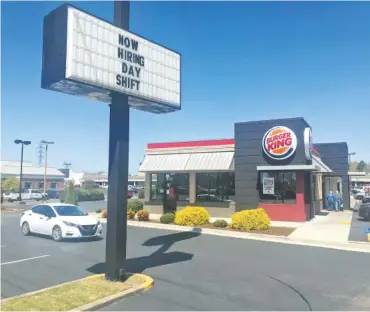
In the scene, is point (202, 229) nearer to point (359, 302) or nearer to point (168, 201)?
point (168, 201)

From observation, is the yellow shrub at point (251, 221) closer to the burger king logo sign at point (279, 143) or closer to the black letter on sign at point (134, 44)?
the burger king logo sign at point (279, 143)

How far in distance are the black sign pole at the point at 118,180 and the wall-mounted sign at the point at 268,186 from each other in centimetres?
1512

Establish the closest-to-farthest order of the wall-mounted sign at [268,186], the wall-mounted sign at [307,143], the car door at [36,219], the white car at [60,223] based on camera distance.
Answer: the white car at [60,223] < the car door at [36,219] < the wall-mounted sign at [307,143] < the wall-mounted sign at [268,186]

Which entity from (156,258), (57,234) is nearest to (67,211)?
(57,234)

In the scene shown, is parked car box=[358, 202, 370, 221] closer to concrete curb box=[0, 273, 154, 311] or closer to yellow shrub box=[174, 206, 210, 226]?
yellow shrub box=[174, 206, 210, 226]

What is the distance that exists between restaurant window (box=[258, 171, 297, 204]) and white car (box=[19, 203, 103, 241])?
1126cm

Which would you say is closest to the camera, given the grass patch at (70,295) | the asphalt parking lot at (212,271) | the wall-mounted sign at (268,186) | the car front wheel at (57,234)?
the grass patch at (70,295)

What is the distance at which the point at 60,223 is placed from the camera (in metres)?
14.8

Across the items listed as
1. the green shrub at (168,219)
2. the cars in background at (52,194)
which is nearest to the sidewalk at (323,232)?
the green shrub at (168,219)

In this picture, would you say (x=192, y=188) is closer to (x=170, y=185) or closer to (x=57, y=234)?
(x=170, y=185)

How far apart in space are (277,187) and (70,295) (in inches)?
679

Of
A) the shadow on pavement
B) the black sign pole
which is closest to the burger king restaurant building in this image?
the shadow on pavement

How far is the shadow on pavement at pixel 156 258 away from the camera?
10438 mm

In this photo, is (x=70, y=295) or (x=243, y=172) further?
(x=243, y=172)
